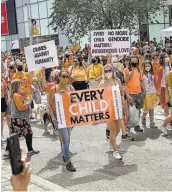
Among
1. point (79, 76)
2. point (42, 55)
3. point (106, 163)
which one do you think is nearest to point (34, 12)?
point (79, 76)

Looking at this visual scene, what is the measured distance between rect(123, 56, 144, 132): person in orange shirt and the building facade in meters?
28.3

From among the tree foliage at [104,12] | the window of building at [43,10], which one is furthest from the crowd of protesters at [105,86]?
the window of building at [43,10]

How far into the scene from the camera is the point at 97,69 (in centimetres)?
1298

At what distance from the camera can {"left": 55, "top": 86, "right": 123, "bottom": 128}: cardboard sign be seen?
7160 mm

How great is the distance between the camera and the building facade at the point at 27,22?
4022cm

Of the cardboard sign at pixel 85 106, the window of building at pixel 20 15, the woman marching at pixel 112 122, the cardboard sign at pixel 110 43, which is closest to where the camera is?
the cardboard sign at pixel 85 106

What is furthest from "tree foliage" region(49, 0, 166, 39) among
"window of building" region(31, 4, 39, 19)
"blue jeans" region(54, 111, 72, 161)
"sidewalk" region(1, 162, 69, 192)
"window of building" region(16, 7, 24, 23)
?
"window of building" region(16, 7, 24, 23)

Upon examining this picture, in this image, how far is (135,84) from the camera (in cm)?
992

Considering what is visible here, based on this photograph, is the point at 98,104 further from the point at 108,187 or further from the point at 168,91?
the point at 168,91

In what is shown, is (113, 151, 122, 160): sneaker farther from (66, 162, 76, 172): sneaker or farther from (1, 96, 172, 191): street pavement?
(66, 162, 76, 172): sneaker

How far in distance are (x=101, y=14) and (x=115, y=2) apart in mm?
1270

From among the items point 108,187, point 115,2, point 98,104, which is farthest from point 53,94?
point 115,2

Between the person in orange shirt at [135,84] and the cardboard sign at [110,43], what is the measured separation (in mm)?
1356

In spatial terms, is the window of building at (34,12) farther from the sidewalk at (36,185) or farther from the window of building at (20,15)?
the sidewalk at (36,185)
